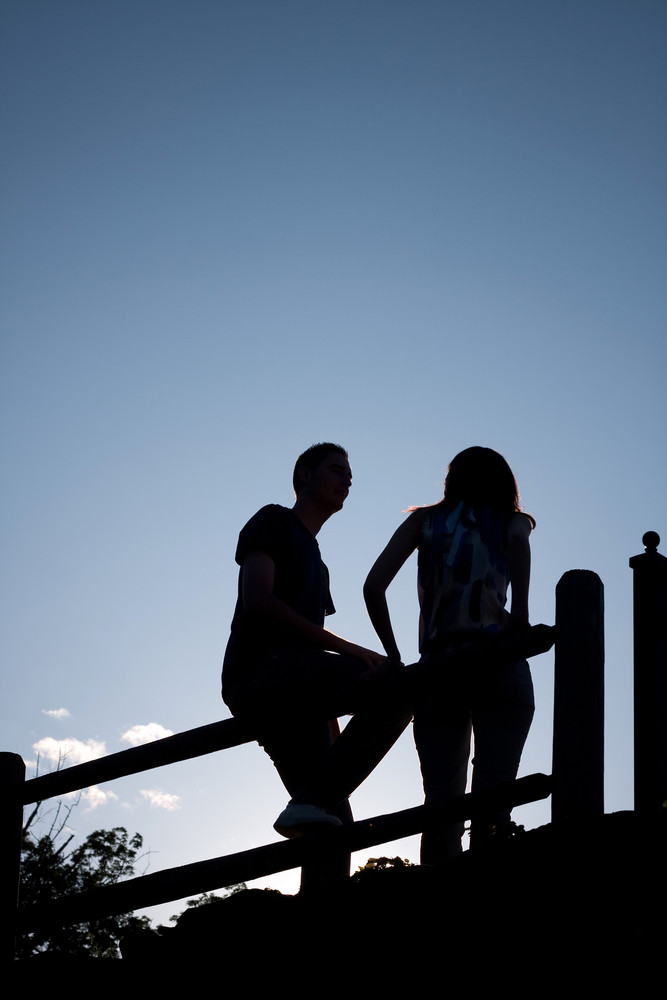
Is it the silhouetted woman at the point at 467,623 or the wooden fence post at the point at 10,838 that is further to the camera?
the wooden fence post at the point at 10,838

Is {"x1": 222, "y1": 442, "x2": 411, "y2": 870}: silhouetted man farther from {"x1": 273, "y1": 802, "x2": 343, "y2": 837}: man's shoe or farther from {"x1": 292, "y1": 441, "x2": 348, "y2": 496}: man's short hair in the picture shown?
{"x1": 292, "y1": 441, "x2": 348, "y2": 496}: man's short hair

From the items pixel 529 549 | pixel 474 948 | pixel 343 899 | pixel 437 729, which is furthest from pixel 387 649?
pixel 474 948

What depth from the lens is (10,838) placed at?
19.1 feet

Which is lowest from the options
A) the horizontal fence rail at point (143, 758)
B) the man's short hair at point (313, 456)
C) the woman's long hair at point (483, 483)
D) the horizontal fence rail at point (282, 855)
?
the horizontal fence rail at point (282, 855)

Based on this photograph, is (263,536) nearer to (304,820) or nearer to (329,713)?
(329,713)

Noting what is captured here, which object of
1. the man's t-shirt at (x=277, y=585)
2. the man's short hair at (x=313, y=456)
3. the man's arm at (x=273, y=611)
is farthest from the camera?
the man's short hair at (x=313, y=456)

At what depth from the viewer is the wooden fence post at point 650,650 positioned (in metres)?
5.09

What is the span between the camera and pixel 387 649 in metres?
5.02

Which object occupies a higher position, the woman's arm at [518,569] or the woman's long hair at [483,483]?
the woman's long hair at [483,483]

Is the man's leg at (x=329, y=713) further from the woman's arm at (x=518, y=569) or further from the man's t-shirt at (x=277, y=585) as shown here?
the woman's arm at (x=518, y=569)

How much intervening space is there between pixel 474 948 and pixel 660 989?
2.22ft

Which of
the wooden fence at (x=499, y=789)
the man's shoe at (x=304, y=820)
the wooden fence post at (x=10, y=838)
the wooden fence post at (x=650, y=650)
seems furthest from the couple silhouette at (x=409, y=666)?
the wooden fence post at (x=10, y=838)

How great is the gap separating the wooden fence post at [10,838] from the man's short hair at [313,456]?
2.35m

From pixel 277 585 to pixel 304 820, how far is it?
1.17 m
